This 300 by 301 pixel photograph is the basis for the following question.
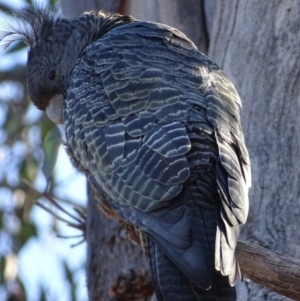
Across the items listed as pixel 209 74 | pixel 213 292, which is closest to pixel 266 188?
pixel 209 74

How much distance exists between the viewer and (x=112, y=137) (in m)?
3.58

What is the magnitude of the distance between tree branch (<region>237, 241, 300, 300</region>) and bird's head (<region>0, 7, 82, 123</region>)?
1542 millimetres

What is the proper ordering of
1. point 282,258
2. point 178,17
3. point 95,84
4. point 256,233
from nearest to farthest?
point 282,258 < point 95,84 < point 256,233 < point 178,17

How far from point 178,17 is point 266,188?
4.72ft

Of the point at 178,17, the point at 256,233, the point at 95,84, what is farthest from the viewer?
the point at 178,17

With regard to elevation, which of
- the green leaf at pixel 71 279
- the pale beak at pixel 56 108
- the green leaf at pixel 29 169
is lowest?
the green leaf at pixel 71 279

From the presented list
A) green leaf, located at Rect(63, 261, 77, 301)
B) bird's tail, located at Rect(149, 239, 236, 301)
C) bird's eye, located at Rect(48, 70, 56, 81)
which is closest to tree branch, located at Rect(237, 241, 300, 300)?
bird's tail, located at Rect(149, 239, 236, 301)

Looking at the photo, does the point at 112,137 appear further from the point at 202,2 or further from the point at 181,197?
the point at 202,2

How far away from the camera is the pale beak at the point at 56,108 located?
4.60 metres

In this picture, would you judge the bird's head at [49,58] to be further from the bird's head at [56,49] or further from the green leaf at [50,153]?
A: the green leaf at [50,153]

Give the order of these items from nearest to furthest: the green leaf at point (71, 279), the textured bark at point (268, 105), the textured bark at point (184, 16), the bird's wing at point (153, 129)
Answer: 1. the bird's wing at point (153, 129)
2. the textured bark at point (268, 105)
3. the textured bark at point (184, 16)
4. the green leaf at point (71, 279)

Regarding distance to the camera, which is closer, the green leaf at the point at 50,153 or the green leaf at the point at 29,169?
the green leaf at the point at 50,153

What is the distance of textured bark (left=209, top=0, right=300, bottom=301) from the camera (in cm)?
421

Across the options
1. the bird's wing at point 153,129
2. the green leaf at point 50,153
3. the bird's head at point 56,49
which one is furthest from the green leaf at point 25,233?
the bird's wing at point 153,129
